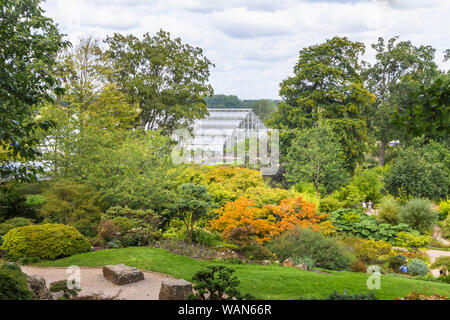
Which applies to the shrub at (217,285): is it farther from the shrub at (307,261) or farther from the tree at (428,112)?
the shrub at (307,261)

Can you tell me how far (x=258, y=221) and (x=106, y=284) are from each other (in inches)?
177

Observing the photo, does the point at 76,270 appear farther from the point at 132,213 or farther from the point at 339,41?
the point at 339,41

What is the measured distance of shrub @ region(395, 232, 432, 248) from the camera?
11885 millimetres

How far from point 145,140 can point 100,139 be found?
1731mm

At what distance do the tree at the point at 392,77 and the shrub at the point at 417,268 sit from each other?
19.3m

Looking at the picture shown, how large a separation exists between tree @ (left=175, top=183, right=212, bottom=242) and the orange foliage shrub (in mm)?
541

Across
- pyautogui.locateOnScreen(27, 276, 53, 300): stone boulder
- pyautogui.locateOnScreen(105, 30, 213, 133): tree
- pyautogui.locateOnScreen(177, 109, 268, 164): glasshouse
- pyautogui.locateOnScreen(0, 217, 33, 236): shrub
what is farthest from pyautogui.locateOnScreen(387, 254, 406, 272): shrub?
pyautogui.locateOnScreen(177, 109, 268, 164): glasshouse

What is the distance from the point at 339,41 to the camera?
22453 mm

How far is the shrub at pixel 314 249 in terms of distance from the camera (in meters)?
8.97

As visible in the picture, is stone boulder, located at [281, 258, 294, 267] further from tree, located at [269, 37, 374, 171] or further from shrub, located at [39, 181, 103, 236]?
tree, located at [269, 37, 374, 171]

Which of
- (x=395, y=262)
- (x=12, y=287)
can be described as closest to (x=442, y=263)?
(x=395, y=262)
